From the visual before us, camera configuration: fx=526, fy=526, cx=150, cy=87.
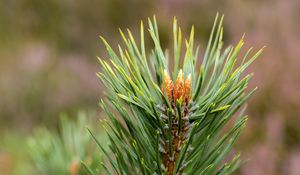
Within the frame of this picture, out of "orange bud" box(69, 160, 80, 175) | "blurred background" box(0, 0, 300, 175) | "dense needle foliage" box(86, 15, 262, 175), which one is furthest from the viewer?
"blurred background" box(0, 0, 300, 175)

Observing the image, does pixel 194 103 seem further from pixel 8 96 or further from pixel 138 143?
pixel 8 96

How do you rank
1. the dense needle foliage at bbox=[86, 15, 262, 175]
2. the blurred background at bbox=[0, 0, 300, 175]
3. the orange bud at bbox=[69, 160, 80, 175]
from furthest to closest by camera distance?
1. the blurred background at bbox=[0, 0, 300, 175]
2. the orange bud at bbox=[69, 160, 80, 175]
3. the dense needle foliage at bbox=[86, 15, 262, 175]

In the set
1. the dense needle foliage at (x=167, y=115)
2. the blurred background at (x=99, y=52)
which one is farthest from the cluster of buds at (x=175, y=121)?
the blurred background at (x=99, y=52)

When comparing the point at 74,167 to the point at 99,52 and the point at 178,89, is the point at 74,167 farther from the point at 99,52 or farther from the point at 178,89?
the point at 99,52

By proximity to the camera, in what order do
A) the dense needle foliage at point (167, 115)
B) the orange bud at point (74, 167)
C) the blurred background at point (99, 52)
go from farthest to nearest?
1. the blurred background at point (99, 52)
2. the orange bud at point (74, 167)
3. the dense needle foliage at point (167, 115)

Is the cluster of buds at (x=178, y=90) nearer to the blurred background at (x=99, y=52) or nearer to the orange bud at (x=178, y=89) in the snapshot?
the orange bud at (x=178, y=89)

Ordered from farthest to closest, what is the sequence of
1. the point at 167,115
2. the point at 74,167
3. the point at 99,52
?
the point at 99,52 < the point at 74,167 < the point at 167,115

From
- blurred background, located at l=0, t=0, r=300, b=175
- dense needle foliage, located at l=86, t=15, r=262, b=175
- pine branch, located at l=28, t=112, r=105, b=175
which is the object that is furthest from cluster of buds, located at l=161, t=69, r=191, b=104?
blurred background, located at l=0, t=0, r=300, b=175

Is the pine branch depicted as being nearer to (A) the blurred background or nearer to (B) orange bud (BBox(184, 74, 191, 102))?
(B) orange bud (BBox(184, 74, 191, 102))

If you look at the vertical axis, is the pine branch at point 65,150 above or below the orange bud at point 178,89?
above

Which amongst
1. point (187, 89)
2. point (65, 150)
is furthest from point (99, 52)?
point (187, 89)
